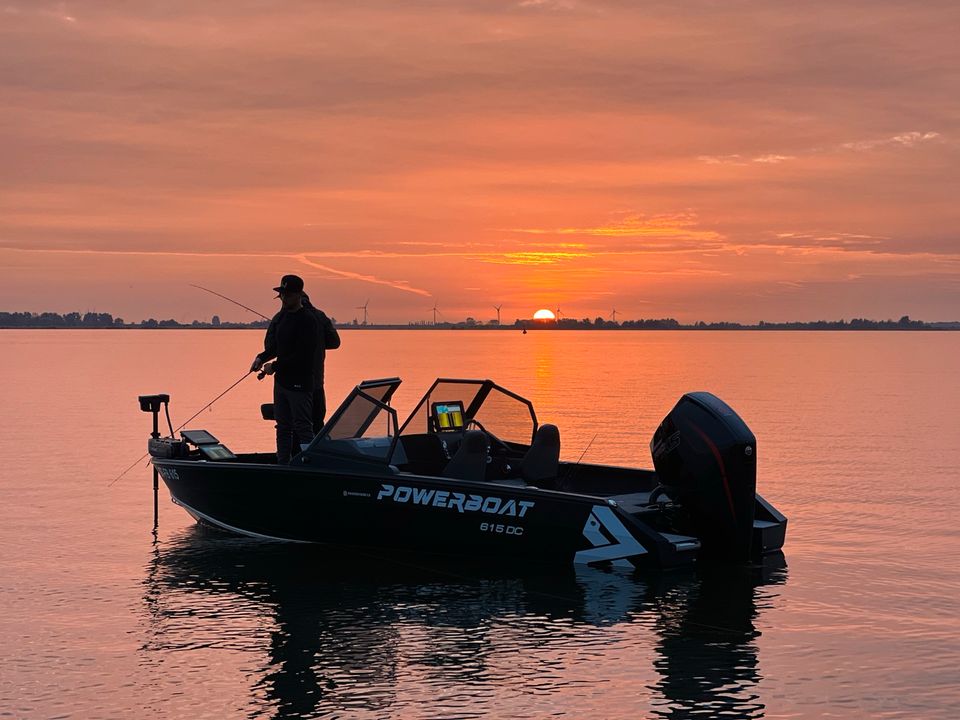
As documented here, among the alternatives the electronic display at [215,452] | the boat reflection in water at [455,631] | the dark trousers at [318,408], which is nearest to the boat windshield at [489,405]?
the dark trousers at [318,408]

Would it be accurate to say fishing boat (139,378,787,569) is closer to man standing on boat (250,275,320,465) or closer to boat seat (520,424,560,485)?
boat seat (520,424,560,485)

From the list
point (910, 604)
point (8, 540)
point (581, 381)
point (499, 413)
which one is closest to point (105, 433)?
point (8, 540)

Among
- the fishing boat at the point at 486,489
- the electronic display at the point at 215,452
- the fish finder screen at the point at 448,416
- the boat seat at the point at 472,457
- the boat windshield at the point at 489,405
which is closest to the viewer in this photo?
the fishing boat at the point at 486,489

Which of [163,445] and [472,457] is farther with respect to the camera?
[163,445]

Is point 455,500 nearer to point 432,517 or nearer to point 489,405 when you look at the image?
point 432,517

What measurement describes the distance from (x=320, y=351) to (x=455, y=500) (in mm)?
3293

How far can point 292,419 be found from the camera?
14617 millimetres

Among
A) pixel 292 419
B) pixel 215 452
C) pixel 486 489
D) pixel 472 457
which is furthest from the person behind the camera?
pixel 215 452

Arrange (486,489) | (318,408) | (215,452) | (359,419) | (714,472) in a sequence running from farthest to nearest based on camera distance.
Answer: (318,408) → (215,452) → (359,419) → (486,489) → (714,472)

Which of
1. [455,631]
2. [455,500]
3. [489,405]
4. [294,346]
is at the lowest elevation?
[455,631]

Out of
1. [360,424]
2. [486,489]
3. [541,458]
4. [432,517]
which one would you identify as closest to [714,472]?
[486,489]

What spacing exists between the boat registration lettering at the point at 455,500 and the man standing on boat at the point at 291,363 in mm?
1892

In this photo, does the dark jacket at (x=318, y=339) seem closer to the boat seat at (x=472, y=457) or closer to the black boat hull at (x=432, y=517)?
the black boat hull at (x=432, y=517)

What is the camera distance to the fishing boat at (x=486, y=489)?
12.4 metres
